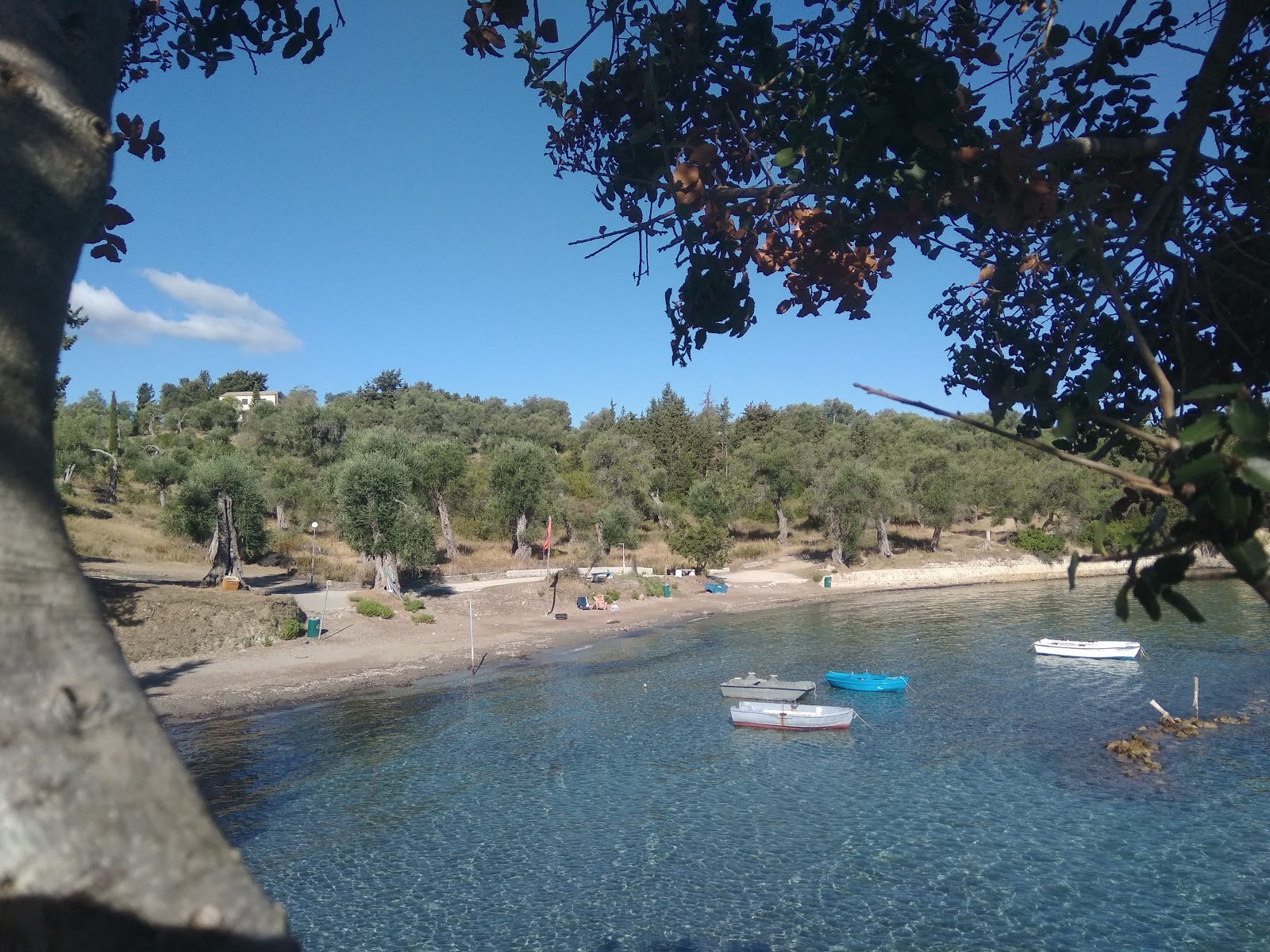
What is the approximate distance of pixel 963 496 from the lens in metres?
57.3

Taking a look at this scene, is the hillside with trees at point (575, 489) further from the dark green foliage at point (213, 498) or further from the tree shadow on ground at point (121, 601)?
the tree shadow on ground at point (121, 601)

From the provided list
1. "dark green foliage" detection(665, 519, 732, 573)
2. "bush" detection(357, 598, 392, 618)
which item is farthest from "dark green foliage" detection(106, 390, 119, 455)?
"dark green foliage" detection(665, 519, 732, 573)

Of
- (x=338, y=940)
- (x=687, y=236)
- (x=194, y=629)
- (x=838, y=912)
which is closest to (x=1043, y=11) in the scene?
(x=687, y=236)

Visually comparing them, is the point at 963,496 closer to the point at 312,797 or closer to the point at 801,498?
the point at 801,498

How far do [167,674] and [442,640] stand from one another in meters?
10.4

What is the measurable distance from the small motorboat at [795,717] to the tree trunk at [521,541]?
104ft

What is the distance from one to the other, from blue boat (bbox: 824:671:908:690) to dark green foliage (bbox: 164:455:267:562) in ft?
89.9

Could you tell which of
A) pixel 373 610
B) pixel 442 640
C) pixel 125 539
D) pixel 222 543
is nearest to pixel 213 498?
pixel 222 543

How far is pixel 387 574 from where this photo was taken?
38781mm

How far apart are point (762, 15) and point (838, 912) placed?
12079 mm

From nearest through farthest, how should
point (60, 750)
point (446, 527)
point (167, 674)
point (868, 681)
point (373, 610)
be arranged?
point (60, 750)
point (868, 681)
point (167, 674)
point (373, 610)
point (446, 527)

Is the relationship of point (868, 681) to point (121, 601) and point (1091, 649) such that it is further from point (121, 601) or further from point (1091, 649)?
point (121, 601)

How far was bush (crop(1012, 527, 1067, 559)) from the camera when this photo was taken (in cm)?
5512

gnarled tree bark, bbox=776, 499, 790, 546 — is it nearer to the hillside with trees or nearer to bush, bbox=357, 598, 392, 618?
the hillside with trees
